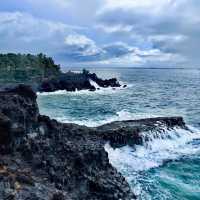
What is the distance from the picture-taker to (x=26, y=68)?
123 metres

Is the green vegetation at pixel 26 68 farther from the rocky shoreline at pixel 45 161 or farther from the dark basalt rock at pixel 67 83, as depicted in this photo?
the rocky shoreline at pixel 45 161

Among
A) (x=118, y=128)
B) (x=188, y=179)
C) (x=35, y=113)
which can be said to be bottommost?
(x=188, y=179)

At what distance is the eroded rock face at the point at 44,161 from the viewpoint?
15742mm

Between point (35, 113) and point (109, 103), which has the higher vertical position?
point (35, 113)

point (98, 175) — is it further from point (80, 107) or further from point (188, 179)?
point (80, 107)

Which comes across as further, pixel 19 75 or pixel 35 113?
pixel 19 75

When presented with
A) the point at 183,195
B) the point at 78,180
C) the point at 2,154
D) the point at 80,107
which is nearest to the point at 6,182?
the point at 2,154

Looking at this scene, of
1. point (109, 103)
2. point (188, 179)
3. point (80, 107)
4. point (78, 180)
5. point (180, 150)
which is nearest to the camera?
point (78, 180)

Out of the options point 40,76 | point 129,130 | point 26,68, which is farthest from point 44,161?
point 26,68

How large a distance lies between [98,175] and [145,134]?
17536 millimetres

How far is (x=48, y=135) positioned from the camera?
2200cm

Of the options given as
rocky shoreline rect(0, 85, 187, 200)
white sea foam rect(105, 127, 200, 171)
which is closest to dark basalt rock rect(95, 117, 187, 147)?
white sea foam rect(105, 127, 200, 171)

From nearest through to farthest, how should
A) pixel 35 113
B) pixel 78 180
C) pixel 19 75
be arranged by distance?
pixel 78 180
pixel 35 113
pixel 19 75

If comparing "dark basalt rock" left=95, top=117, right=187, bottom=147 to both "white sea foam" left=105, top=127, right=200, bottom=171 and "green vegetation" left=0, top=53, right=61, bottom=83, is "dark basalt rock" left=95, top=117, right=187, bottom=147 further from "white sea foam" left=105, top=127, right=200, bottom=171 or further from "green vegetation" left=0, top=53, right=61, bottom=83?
"green vegetation" left=0, top=53, right=61, bottom=83
